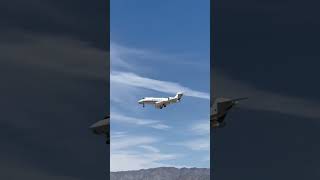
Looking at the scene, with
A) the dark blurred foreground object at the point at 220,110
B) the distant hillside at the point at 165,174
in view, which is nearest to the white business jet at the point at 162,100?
the dark blurred foreground object at the point at 220,110

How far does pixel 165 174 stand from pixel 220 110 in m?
2.55

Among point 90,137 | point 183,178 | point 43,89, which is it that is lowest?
point 183,178

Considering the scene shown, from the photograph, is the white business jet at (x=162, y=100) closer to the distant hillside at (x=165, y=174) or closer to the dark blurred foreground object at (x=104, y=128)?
the dark blurred foreground object at (x=104, y=128)

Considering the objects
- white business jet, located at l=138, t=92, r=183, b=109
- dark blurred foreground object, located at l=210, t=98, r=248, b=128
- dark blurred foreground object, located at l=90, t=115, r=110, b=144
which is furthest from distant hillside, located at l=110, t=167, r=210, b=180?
white business jet, located at l=138, t=92, r=183, b=109

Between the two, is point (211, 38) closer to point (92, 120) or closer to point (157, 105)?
point (157, 105)

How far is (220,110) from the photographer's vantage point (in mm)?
17859

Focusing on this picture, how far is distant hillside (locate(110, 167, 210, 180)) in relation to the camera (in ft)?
55.1

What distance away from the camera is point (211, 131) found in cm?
1777

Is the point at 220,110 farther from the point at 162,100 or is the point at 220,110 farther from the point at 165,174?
the point at 165,174

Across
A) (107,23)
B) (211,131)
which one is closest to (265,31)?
(211,131)

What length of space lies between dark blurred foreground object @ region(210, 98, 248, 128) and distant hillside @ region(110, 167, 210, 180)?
144cm

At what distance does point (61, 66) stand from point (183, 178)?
4631mm

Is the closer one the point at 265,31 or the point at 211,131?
the point at 211,131

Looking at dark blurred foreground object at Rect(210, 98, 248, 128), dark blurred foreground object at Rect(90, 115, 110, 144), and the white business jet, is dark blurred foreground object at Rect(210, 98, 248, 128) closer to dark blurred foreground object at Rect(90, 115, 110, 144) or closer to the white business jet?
the white business jet
